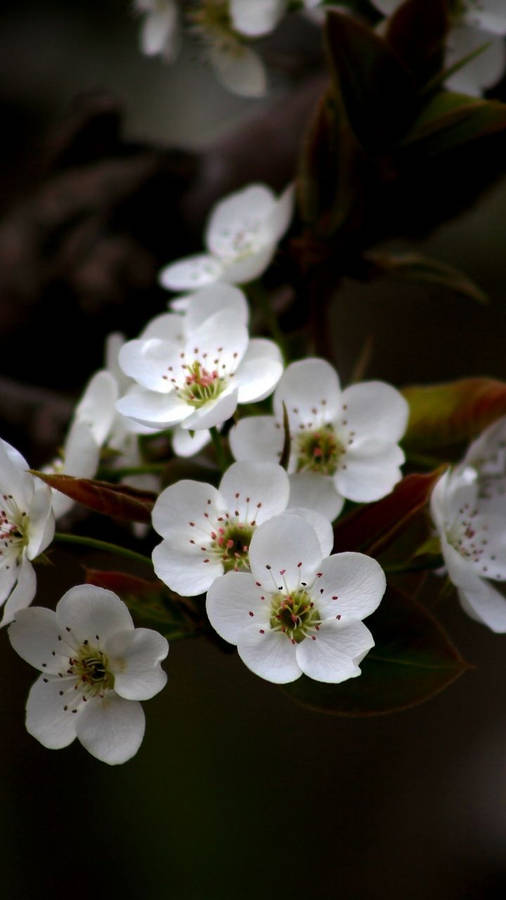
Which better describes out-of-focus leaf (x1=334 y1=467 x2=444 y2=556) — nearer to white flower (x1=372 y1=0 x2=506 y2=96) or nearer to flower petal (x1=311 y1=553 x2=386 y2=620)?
flower petal (x1=311 y1=553 x2=386 y2=620)

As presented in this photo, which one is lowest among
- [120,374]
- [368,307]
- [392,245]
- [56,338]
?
[368,307]

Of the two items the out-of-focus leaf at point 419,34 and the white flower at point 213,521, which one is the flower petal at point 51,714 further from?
the out-of-focus leaf at point 419,34

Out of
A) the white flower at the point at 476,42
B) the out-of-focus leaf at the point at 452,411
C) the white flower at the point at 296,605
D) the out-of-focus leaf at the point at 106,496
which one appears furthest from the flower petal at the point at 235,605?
the white flower at the point at 476,42

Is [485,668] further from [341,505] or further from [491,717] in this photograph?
[341,505]

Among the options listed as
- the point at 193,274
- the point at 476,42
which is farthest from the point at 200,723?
the point at 476,42

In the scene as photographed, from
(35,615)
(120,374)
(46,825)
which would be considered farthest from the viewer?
(46,825)

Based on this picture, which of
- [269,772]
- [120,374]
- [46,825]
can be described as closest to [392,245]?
[120,374]
